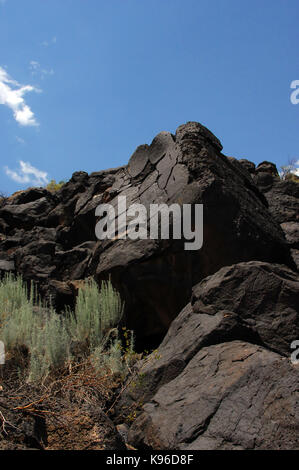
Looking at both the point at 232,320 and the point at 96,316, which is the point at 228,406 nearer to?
the point at 232,320

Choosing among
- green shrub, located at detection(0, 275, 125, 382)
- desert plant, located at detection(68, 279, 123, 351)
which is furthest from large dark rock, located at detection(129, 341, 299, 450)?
desert plant, located at detection(68, 279, 123, 351)

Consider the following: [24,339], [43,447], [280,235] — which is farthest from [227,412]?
[280,235]

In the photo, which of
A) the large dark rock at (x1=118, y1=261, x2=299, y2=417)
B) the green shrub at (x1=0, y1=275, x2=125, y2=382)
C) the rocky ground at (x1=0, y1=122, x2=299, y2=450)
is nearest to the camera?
the rocky ground at (x1=0, y1=122, x2=299, y2=450)

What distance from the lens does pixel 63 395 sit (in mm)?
4023

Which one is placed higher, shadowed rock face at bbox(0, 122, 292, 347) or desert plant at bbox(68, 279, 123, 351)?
shadowed rock face at bbox(0, 122, 292, 347)

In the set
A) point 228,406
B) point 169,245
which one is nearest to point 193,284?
point 169,245

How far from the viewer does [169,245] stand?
229 inches

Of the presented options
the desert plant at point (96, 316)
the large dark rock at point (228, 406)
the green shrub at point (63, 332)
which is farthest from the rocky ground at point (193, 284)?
the green shrub at point (63, 332)

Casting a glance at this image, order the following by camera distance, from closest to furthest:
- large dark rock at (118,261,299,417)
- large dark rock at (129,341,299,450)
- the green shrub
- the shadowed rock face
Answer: large dark rock at (129,341,299,450) < large dark rock at (118,261,299,417) < the green shrub < the shadowed rock face

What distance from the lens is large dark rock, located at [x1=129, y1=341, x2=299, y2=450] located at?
9.07 ft

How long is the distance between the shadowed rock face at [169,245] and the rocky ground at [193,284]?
0.02m

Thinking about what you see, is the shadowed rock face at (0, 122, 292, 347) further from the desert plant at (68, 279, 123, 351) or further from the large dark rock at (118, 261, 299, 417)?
the large dark rock at (118, 261, 299, 417)

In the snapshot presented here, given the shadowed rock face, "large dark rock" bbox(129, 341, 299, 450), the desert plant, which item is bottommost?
"large dark rock" bbox(129, 341, 299, 450)

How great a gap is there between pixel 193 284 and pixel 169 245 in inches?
23.7
